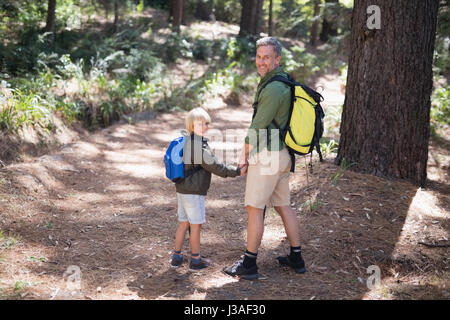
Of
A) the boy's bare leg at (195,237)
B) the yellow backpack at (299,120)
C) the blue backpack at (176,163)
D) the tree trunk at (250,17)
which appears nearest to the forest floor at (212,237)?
the boy's bare leg at (195,237)

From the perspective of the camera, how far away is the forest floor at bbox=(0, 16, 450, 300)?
3.83 meters

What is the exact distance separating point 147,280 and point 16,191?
2565 mm

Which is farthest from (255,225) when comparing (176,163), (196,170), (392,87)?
Answer: (392,87)

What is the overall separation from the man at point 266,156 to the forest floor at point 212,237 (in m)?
0.48

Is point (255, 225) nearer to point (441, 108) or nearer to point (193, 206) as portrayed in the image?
point (193, 206)

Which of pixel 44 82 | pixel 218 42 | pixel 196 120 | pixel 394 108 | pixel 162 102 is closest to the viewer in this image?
pixel 196 120

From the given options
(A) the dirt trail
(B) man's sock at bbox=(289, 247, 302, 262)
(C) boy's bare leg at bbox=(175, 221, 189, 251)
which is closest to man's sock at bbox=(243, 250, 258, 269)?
(A) the dirt trail

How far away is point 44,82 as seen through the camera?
9516 mm

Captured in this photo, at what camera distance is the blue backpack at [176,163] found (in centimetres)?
395

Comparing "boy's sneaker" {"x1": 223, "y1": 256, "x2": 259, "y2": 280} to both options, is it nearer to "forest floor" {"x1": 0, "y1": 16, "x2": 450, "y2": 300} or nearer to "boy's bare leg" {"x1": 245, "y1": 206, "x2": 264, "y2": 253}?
"forest floor" {"x1": 0, "y1": 16, "x2": 450, "y2": 300}

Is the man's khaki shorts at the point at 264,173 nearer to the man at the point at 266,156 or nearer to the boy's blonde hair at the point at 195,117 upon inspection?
the man at the point at 266,156

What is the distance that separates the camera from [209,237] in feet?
16.8
